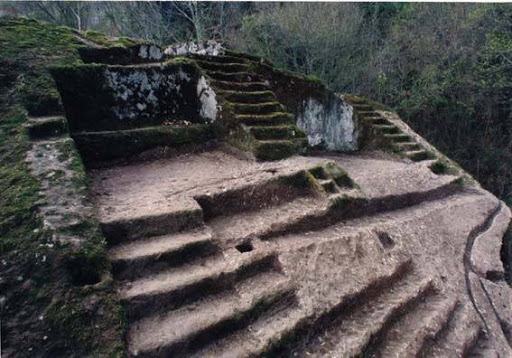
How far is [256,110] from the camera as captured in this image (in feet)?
20.3

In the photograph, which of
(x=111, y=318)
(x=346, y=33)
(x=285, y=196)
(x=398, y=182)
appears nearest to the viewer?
(x=111, y=318)

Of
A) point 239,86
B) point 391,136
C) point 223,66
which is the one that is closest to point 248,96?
point 239,86

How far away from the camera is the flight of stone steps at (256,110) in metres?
5.51

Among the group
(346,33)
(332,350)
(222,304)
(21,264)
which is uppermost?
(346,33)

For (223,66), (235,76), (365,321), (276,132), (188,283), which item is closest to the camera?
(188,283)

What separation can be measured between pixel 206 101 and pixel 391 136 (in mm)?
4826

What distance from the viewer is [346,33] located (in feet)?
49.9

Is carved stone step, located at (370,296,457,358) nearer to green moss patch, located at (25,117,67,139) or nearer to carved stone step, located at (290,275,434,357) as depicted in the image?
carved stone step, located at (290,275,434,357)

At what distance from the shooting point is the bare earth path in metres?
2.81

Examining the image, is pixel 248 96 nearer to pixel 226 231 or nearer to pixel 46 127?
pixel 226 231

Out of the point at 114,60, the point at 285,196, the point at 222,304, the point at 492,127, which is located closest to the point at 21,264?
the point at 222,304

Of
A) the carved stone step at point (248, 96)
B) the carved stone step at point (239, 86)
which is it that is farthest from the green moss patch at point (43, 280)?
the carved stone step at point (239, 86)

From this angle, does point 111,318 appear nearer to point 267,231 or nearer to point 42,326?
point 42,326

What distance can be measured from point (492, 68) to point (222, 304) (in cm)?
1290
